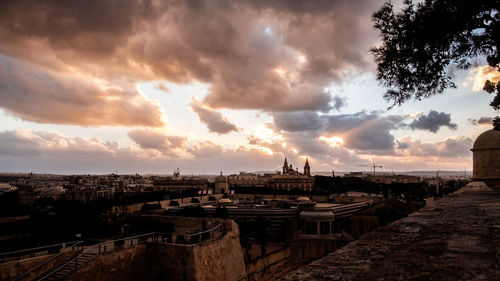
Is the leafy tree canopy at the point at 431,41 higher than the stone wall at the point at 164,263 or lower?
higher

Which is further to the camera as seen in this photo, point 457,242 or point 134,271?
point 134,271

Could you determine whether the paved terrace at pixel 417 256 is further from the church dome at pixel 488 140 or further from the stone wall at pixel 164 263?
the church dome at pixel 488 140

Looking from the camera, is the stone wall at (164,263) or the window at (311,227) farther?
the window at (311,227)

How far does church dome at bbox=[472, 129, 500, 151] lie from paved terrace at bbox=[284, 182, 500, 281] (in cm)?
2503

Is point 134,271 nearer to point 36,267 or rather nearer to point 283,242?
point 36,267

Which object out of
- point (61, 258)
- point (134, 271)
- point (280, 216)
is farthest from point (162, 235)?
point (280, 216)

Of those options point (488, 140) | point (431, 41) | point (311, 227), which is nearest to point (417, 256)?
point (431, 41)

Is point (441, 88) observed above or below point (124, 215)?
above

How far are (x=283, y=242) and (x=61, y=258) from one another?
24.1m

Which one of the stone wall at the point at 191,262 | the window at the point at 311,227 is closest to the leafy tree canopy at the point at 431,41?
the stone wall at the point at 191,262

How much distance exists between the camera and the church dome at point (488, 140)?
26250 millimetres

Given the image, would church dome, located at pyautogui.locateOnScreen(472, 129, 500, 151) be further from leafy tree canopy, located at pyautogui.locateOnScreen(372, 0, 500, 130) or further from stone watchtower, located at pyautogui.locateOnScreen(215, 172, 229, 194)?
stone watchtower, located at pyautogui.locateOnScreen(215, 172, 229, 194)

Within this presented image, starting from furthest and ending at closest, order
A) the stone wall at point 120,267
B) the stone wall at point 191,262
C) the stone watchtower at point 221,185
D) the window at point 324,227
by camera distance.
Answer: the stone watchtower at point 221,185
the window at point 324,227
the stone wall at point 191,262
the stone wall at point 120,267

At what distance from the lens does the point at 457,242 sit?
4211 millimetres
